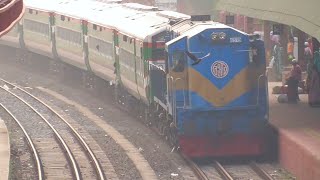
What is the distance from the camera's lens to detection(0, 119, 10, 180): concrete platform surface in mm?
16825

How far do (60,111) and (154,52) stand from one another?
7.26 m

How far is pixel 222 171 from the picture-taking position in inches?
711

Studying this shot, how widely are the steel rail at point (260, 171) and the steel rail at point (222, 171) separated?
0.67m

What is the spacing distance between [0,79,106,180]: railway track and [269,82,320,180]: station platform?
376 centimetres

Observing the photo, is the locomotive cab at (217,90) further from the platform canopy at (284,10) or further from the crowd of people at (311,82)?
the crowd of people at (311,82)

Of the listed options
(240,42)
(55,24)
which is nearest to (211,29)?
(240,42)

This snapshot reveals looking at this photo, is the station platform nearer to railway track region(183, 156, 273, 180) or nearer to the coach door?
railway track region(183, 156, 273, 180)

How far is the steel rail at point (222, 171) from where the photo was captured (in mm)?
17486

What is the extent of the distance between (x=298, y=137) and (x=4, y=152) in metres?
6.22

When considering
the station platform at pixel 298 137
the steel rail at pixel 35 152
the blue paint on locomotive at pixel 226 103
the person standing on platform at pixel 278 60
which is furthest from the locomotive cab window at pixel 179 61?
the person standing on platform at pixel 278 60

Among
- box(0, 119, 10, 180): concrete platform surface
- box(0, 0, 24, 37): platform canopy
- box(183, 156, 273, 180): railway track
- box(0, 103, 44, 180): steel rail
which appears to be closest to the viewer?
box(0, 0, 24, 37): platform canopy

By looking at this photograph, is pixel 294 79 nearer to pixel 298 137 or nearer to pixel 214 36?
pixel 214 36

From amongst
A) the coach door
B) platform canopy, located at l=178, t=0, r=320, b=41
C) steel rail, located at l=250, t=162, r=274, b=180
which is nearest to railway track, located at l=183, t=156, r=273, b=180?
steel rail, located at l=250, t=162, r=274, b=180

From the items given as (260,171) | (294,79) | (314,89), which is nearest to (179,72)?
(260,171)
